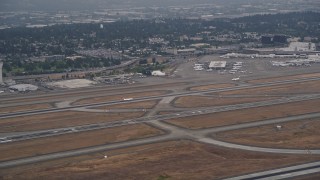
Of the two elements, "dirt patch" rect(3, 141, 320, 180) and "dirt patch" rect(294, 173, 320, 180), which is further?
"dirt patch" rect(3, 141, 320, 180)

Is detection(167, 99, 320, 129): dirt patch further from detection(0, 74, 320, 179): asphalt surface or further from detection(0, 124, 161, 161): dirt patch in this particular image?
detection(0, 124, 161, 161): dirt patch

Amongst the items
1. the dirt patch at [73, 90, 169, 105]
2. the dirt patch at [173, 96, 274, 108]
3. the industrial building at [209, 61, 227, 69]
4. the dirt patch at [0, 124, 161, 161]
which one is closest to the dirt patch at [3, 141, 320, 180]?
the dirt patch at [0, 124, 161, 161]

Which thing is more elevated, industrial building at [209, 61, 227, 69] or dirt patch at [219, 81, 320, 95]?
dirt patch at [219, 81, 320, 95]

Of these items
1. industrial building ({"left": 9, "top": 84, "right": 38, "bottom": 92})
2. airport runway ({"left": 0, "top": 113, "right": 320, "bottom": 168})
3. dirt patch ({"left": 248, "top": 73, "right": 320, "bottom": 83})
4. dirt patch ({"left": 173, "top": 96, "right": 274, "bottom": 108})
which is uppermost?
airport runway ({"left": 0, "top": 113, "right": 320, "bottom": 168})

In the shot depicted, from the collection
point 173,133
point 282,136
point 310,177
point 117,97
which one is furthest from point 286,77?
point 310,177

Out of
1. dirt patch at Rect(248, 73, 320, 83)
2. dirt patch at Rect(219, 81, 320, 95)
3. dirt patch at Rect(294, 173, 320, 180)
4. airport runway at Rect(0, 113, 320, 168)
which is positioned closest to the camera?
dirt patch at Rect(294, 173, 320, 180)

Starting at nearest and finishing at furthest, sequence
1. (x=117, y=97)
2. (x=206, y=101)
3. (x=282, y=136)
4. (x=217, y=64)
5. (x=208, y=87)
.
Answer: (x=282, y=136), (x=206, y=101), (x=117, y=97), (x=208, y=87), (x=217, y=64)

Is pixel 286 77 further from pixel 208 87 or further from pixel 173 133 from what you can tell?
pixel 173 133

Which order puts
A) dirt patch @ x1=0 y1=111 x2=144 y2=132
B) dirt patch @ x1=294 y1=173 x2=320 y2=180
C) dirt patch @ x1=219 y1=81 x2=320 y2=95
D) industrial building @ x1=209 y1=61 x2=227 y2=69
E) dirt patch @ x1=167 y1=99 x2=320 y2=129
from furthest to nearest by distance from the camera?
industrial building @ x1=209 y1=61 x2=227 y2=69 < dirt patch @ x1=219 y1=81 x2=320 y2=95 < dirt patch @ x1=0 y1=111 x2=144 y2=132 < dirt patch @ x1=167 y1=99 x2=320 y2=129 < dirt patch @ x1=294 y1=173 x2=320 y2=180
